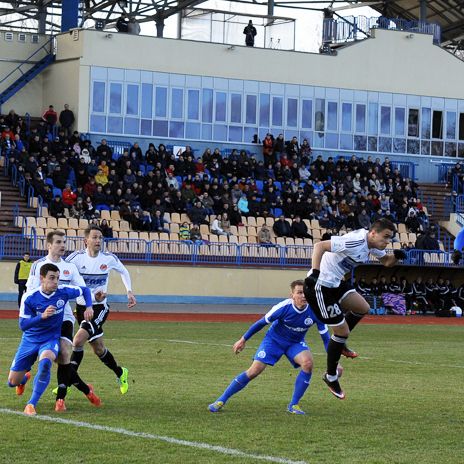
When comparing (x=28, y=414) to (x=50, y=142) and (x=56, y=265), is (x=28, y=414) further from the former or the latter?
(x=50, y=142)

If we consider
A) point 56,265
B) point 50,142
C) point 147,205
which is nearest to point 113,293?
point 147,205

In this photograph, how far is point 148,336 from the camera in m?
25.1

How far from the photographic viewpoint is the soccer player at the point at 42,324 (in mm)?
11703

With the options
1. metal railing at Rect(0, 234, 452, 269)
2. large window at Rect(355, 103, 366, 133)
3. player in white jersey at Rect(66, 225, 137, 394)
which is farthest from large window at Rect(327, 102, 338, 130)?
player in white jersey at Rect(66, 225, 137, 394)

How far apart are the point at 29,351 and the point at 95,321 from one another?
200 cm

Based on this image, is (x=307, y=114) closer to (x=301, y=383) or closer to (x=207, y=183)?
(x=207, y=183)

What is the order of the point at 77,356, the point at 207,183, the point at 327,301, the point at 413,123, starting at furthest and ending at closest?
the point at 413,123, the point at 207,183, the point at 77,356, the point at 327,301

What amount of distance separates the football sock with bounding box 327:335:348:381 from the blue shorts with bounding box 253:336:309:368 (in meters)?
0.67

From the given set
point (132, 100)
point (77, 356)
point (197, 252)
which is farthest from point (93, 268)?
point (132, 100)

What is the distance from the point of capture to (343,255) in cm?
1266

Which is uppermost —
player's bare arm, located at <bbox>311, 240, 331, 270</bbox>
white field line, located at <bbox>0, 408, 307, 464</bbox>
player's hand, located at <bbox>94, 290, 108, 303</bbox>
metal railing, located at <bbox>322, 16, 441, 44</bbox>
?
metal railing, located at <bbox>322, 16, 441, 44</bbox>

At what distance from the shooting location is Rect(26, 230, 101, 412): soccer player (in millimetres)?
12266

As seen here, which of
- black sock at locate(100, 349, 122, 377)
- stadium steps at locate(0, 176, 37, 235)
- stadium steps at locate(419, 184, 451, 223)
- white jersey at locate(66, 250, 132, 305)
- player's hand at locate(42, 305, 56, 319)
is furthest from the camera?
stadium steps at locate(419, 184, 451, 223)

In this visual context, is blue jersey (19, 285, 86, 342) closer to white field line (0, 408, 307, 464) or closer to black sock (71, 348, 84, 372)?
white field line (0, 408, 307, 464)
